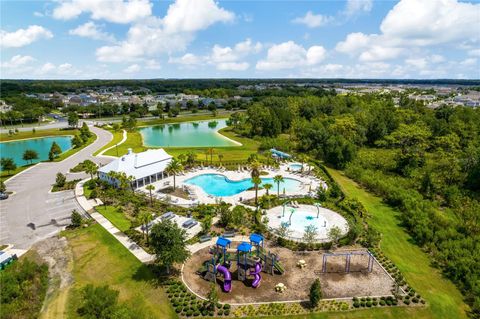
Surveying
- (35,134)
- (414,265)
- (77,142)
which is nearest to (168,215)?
(414,265)

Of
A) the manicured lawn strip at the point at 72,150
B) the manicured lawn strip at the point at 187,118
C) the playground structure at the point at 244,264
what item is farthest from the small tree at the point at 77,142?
the playground structure at the point at 244,264

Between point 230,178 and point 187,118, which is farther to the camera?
point 187,118

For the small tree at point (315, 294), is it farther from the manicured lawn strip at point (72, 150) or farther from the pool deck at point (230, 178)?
the manicured lawn strip at point (72, 150)

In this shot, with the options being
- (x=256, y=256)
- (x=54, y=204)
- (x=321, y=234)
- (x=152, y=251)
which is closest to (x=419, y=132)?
(x=321, y=234)

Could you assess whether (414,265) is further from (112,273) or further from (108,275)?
(108,275)

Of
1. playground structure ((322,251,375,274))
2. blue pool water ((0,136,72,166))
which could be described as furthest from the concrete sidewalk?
blue pool water ((0,136,72,166))

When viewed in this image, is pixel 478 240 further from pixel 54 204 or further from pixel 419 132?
pixel 54 204
